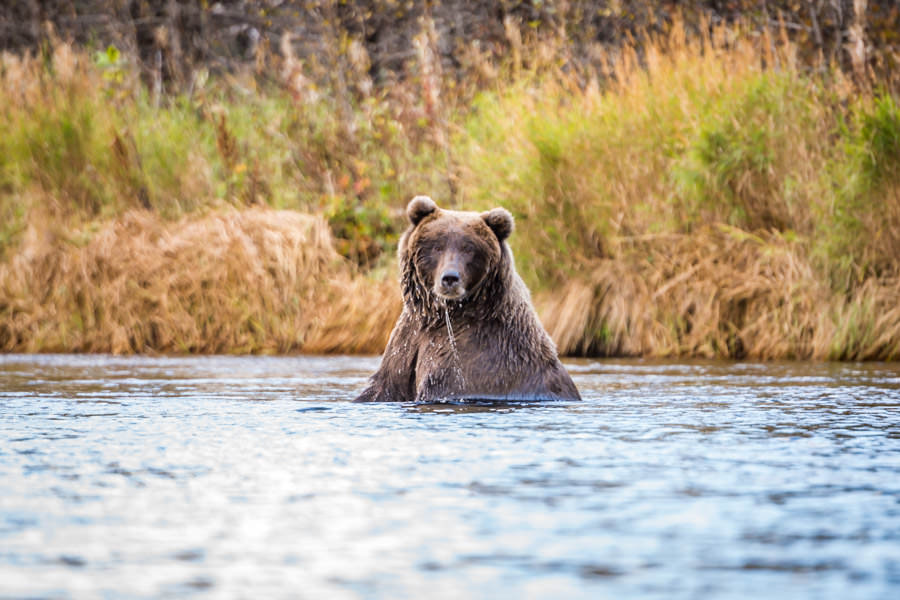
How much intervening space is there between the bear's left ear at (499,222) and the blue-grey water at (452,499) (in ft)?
3.20

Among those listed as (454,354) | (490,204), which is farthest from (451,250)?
(490,204)

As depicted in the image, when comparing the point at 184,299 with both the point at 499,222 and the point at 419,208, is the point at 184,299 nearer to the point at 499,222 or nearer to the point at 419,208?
the point at 419,208

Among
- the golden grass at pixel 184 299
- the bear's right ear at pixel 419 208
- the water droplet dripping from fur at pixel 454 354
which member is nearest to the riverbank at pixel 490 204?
the golden grass at pixel 184 299

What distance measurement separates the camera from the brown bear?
6820 millimetres

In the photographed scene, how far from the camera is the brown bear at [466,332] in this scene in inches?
269

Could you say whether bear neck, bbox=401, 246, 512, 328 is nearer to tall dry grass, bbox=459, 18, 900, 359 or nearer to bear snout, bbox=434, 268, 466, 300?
bear snout, bbox=434, 268, 466, 300

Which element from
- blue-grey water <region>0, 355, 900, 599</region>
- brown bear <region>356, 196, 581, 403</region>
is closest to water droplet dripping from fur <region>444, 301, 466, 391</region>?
brown bear <region>356, 196, 581, 403</region>

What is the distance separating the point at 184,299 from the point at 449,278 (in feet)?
21.5

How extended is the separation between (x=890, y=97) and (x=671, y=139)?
1784mm

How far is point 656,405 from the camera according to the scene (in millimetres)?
6918

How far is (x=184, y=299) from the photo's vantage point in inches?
497

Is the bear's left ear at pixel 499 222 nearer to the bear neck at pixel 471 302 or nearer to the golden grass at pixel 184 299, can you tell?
the bear neck at pixel 471 302

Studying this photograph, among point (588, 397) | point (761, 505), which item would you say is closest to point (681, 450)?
point (761, 505)

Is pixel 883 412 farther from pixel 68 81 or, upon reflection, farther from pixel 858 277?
pixel 68 81
